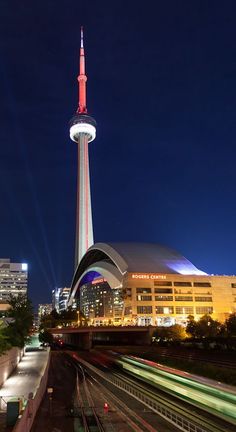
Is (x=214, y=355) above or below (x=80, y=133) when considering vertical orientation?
below

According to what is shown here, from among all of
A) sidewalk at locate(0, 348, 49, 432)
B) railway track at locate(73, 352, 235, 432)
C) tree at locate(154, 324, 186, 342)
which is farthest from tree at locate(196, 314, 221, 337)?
railway track at locate(73, 352, 235, 432)

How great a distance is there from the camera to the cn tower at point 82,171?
166875mm

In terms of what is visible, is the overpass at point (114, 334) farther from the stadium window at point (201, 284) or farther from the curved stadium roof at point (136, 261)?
the stadium window at point (201, 284)

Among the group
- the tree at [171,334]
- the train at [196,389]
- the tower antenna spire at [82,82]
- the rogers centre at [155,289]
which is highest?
the tower antenna spire at [82,82]

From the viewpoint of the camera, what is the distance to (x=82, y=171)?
172 m

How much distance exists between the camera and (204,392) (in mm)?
22953

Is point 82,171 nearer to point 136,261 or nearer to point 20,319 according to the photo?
point 136,261

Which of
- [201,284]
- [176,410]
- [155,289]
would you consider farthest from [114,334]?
[176,410]

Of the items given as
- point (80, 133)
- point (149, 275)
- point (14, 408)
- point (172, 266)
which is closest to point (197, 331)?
point (149, 275)

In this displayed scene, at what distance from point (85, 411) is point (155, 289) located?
90990 mm

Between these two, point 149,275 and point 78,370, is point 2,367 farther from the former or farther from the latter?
point 149,275

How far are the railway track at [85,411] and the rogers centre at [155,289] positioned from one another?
252ft

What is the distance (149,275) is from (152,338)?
1138 inches

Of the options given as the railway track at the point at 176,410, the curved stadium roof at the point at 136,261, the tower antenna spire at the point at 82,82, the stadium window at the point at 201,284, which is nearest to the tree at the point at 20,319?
the railway track at the point at 176,410
